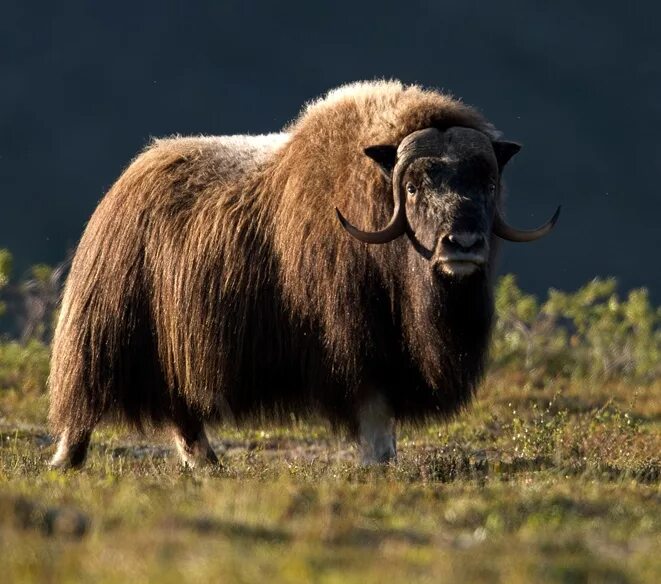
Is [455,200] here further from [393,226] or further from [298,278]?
[298,278]

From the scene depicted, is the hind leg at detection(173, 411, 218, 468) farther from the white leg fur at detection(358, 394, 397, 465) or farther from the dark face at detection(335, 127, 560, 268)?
the dark face at detection(335, 127, 560, 268)

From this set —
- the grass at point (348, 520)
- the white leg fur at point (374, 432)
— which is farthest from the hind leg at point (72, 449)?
the white leg fur at point (374, 432)

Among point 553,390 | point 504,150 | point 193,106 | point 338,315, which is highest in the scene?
point 193,106

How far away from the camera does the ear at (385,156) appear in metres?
5.55

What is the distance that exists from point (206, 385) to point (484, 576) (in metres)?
3.10

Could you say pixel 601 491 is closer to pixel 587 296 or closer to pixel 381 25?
pixel 587 296

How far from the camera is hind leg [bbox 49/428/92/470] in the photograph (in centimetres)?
620

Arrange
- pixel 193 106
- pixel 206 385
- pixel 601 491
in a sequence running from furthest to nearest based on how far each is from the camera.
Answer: pixel 193 106, pixel 206 385, pixel 601 491

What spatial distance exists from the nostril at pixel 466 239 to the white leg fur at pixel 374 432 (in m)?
0.74

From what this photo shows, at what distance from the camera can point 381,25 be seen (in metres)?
41.8

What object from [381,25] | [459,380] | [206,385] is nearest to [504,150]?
[459,380]

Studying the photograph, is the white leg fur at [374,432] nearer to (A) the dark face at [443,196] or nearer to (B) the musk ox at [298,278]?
(B) the musk ox at [298,278]

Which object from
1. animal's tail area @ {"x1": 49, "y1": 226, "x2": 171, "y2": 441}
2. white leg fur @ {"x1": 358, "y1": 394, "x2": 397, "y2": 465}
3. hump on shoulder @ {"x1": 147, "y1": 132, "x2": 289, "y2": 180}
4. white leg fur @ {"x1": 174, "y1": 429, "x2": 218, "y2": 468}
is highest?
hump on shoulder @ {"x1": 147, "y1": 132, "x2": 289, "y2": 180}

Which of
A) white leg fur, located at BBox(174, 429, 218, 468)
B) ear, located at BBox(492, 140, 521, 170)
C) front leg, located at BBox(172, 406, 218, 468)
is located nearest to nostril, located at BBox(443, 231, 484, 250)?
ear, located at BBox(492, 140, 521, 170)
